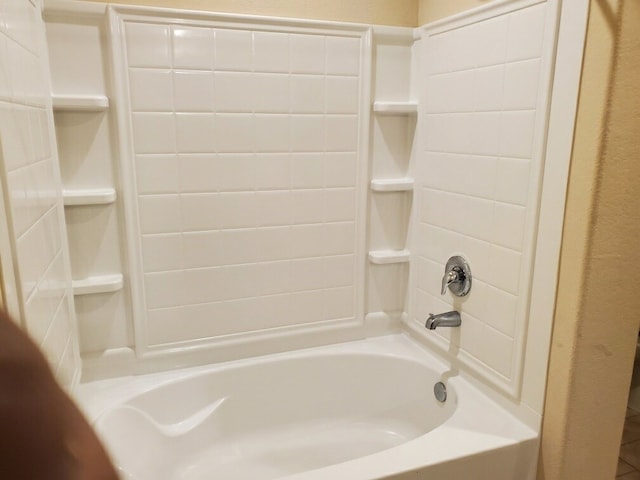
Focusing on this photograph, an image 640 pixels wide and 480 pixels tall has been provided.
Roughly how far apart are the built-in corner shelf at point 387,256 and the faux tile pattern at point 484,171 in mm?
106

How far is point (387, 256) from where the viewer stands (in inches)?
74.7

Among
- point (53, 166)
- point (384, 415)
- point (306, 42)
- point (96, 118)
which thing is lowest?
point (384, 415)

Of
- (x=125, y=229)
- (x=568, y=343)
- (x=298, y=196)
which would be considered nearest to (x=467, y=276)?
(x=568, y=343)

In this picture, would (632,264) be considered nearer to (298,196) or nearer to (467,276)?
(467,276)

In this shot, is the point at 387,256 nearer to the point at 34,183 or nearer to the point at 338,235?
the point at 338,235

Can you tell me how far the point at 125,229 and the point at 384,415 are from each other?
3.82 feet

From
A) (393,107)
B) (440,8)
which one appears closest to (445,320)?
(393,107)

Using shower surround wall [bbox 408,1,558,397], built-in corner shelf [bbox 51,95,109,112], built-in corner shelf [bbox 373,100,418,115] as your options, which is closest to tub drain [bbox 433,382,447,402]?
shower surround wall [bbox 408,1,558,397]

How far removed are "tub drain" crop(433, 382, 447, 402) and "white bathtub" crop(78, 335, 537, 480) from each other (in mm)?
25

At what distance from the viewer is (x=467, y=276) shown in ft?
5.20

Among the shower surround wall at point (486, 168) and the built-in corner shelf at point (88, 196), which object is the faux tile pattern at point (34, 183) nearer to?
the built-in corner shelf at point (88, 196)

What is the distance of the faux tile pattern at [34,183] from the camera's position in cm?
96

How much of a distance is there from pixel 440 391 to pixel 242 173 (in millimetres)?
1008

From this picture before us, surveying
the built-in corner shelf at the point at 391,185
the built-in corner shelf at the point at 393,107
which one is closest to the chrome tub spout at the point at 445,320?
the built-in corner shelf at the point at 391,185
